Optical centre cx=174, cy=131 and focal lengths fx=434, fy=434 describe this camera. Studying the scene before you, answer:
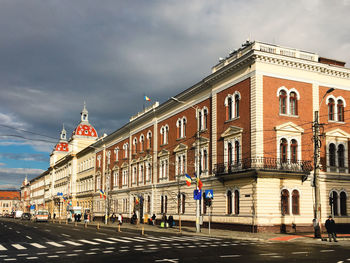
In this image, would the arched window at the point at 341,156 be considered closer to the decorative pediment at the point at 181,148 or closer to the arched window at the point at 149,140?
the decorative pediment at the point at 181,148

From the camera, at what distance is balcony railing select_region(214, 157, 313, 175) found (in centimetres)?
3459

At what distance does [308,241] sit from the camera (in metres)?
27.0

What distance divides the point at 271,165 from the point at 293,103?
21.3 feet

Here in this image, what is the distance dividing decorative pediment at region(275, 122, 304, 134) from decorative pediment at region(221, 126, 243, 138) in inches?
131

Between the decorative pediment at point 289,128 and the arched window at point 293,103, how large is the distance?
136 cm

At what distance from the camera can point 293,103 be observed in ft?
124

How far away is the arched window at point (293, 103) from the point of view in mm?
37531

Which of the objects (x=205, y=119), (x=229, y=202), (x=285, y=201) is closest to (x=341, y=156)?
(x=285, y=201)

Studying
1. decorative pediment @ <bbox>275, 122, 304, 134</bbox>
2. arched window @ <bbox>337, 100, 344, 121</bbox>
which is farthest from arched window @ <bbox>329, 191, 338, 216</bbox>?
arched window @ <bbox>337, 100, 344, 121</bbox>

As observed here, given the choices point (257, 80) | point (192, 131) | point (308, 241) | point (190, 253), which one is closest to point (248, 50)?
point (257, 80)

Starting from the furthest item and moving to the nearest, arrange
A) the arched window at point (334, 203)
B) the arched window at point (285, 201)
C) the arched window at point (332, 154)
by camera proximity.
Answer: the arched window at point (332, 154) < the arched window at point (334, 203) < the arched window at point (285, 201)

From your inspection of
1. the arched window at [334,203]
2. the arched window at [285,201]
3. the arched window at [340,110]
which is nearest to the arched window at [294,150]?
the arched window at [285,201]

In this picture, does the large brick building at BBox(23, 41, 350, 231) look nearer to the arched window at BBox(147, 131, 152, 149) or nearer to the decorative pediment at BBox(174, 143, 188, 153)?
the decorative pediment at BBox(174, 143, 188, 153)

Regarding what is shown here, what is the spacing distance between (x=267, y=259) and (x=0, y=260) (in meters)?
10.7
